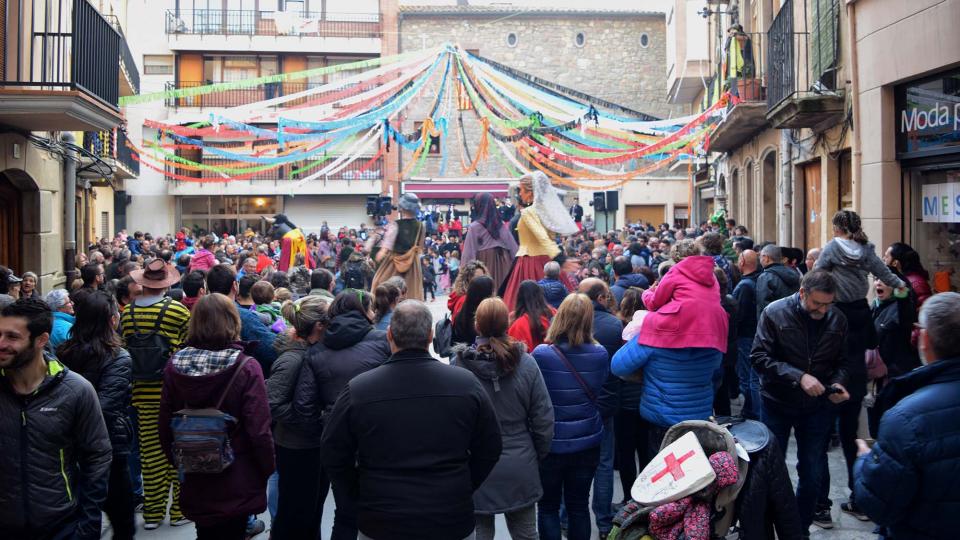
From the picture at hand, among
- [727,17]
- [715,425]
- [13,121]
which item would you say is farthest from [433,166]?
[715,425]

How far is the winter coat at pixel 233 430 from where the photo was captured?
4340 mm

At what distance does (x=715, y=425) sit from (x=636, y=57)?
34.9 metres

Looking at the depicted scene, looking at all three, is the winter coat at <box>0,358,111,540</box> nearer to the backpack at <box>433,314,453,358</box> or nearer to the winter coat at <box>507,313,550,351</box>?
the winter coat at <box>507,313,550,351</box>

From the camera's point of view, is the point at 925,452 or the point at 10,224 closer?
the point at 925,452

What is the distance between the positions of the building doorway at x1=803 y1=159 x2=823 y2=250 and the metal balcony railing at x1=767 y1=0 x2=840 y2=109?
1225mm

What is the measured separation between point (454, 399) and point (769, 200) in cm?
1408

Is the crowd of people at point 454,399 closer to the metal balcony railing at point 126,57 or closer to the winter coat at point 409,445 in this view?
the winter coat at point 409,445

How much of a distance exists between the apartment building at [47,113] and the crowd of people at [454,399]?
2.51m

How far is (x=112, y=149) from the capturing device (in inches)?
814

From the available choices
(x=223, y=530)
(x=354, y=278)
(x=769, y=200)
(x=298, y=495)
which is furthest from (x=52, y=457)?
(x=769, y=200)

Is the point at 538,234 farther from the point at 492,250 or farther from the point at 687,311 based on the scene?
the point at 687,311

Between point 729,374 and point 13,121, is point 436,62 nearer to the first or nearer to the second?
point 13,121

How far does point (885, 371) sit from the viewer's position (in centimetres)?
638

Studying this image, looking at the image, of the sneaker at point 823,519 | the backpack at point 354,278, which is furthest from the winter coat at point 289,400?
the backpack at point 354,278
